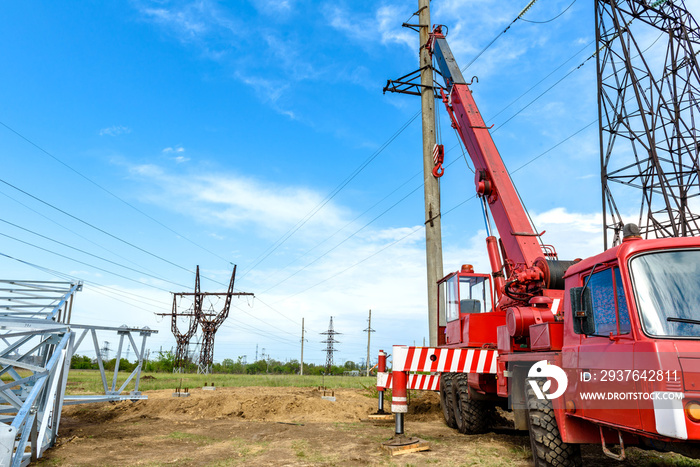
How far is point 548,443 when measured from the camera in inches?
218

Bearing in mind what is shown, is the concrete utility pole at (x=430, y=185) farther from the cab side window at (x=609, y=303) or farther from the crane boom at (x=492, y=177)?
the cab side window at (x=609, y=303)

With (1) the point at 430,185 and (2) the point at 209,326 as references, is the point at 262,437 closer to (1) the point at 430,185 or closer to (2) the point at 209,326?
(1) the point at 430,185

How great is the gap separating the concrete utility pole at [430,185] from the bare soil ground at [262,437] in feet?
9.90

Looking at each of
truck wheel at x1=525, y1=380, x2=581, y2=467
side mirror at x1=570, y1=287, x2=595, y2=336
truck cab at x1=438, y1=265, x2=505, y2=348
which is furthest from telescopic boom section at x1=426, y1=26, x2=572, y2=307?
side mirror at x1=570, y1=287, x2=595, y2=336

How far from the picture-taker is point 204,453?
796 cm

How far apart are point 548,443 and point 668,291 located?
231 cm

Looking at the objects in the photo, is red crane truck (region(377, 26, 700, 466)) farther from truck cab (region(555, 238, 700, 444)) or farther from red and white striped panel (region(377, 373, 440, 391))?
red and white striped panel (region(377, 373, 440, 391))

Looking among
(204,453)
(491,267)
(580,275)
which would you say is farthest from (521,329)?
(204,453)

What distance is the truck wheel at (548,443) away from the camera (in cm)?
550

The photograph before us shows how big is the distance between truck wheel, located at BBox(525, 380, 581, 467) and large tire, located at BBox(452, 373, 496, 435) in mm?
3301

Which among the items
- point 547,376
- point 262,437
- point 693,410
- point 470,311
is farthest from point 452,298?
point 693,410

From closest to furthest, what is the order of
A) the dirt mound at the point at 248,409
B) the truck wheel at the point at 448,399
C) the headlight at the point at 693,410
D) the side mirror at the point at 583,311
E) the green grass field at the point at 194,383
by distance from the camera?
the headlight at the point at 693,410 < the side mirror at the point at 583,311 < the truck wheel at the point at 448,399 < the dirt mound at the point at 248,409 < the green grass field at the point at 194,383

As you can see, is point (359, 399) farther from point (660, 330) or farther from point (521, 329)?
point (660, 330)

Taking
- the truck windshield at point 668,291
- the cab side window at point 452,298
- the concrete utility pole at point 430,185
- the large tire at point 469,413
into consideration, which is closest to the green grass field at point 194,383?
the concrete utility pole at point 430,185
